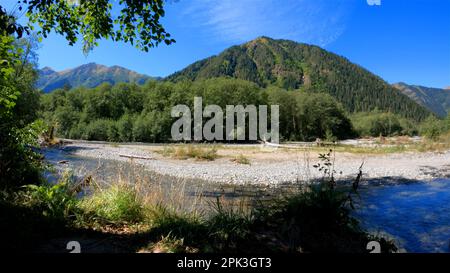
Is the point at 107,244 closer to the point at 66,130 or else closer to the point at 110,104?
the point at 66,130

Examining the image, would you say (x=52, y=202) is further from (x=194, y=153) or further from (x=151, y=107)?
(x=151, y=107)

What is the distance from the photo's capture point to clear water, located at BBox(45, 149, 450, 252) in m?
6.47

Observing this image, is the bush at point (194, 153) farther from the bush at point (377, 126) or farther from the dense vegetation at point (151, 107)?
the bush at point (377, 126)

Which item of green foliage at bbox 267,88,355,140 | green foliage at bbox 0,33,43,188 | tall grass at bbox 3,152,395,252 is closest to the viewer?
tall grass at bbox 3,152,395,252

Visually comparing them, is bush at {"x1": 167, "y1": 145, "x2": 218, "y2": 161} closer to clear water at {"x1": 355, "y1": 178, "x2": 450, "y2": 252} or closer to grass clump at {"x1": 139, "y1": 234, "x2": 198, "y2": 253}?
clear water at {"x1": 355, "y1": 178, "x2": 450, "y2": 252}

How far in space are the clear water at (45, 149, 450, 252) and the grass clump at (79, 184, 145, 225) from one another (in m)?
0.61

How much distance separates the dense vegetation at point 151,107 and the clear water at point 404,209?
46169 millimetres

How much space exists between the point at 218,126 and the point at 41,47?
31613 mm

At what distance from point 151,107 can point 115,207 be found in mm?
64090

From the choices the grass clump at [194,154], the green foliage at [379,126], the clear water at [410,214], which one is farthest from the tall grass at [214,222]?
the green foliage at [379,126]

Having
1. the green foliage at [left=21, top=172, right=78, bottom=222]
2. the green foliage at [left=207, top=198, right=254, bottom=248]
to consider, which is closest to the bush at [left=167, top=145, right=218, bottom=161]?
the green foliage at [left=21, top=172, right=78, bottom=222]

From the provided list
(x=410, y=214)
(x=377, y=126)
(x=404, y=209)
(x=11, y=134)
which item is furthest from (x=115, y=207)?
(x=377, y=126)

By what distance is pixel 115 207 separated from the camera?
541 centimetres

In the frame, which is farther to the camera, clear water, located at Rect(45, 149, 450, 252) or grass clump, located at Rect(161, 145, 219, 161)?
grass clump, located at Rect(161, 145, 219, 161)
